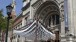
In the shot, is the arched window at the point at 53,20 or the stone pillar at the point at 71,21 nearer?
the stone pillar at the point at 71,21

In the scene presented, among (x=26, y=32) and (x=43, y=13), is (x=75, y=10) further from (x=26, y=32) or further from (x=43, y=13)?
(x=43, y=13)

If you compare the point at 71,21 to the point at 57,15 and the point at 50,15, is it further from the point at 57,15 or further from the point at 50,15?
the point at 50,15

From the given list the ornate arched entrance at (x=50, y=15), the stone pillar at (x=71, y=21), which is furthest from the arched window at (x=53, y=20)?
the stone pillar at (x=71, y=21)

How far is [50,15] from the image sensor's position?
30.7m

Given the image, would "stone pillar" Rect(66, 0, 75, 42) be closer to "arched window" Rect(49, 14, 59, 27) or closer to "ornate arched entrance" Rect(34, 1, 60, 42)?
"ornate arched entrance" Rect(34, 1, 60, 42)

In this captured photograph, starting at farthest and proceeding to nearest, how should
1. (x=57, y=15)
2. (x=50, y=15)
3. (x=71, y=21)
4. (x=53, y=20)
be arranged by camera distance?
1. (x=53, y=20)
2. (x=50, y=15)
3. (x=57, y=15)
4. (x=71, y=21)

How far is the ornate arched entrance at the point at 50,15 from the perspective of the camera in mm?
28562

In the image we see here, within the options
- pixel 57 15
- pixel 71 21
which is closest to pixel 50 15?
pixel 57 15

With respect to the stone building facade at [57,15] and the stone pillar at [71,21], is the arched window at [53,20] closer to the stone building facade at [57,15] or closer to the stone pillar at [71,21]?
the stone building facade at [57,15]

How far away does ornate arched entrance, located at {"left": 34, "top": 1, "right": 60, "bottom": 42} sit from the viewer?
28562mm

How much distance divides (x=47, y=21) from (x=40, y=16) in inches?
46.0

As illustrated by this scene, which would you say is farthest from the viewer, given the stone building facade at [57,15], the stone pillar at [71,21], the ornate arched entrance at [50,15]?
the ornate arched entrance at [50,15]

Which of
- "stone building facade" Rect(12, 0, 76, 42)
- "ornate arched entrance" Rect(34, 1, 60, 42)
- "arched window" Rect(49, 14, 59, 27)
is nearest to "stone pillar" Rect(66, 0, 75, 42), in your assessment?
"stone building facade" Rect(12, 0, 76, 42)

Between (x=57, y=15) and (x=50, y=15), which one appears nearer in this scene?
(x=57, y=15)
